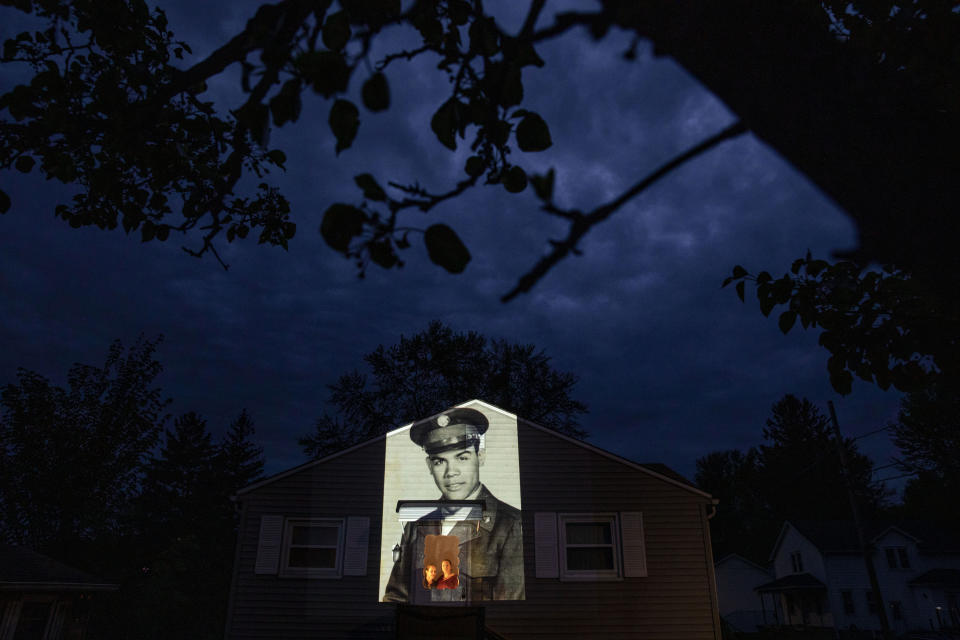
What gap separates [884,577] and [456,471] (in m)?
29.6

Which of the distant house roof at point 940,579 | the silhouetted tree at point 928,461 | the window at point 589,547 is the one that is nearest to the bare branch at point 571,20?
the window at point 589,547

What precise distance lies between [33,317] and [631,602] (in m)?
41.5

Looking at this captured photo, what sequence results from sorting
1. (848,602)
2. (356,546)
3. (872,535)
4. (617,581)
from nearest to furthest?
(617,581), (356,546), (848,602), (872,535)

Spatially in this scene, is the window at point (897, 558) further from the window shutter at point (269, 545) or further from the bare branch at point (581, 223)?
the bare branch at point (581, 223)

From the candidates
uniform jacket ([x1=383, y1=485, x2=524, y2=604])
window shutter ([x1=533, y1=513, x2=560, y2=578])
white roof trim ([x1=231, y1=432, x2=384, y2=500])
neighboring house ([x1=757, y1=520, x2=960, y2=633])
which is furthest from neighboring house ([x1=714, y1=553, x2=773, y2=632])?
white roof trim ([x1=231, y1=432, x2=384, y2=500])

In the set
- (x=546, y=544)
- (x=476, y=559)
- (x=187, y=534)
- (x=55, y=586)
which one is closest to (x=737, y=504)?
(x=187, y=534)

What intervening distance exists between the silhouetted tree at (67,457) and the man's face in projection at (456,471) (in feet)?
51.0

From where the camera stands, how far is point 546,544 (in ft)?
35.2

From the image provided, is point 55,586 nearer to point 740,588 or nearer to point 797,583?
point 797,583

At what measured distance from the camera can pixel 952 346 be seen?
2.23m

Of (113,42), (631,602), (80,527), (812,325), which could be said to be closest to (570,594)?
(631,602)

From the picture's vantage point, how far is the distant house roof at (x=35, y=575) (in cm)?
1401

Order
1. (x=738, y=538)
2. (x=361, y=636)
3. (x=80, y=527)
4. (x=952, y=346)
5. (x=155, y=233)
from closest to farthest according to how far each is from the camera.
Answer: (x=952, y=346)
(x=155, y=233)
(x=361, y=636)
(x=80, y=527)
(x=738, y=538)

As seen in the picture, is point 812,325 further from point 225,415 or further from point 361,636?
point 225,415
